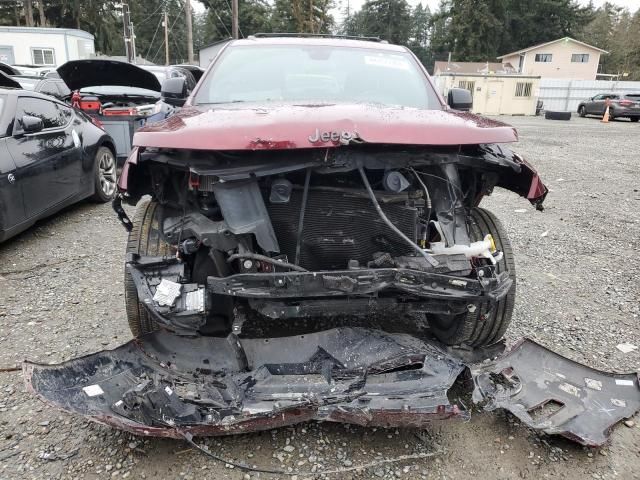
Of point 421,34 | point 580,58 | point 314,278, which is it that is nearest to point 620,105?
point 580,58

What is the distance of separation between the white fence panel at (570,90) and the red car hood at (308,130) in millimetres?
31414

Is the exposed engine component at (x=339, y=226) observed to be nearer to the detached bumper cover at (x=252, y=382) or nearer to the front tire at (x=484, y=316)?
the detached bumper cover at (x=252, y=382)

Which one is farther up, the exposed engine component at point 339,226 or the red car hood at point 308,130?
the red car hood at point 308,130

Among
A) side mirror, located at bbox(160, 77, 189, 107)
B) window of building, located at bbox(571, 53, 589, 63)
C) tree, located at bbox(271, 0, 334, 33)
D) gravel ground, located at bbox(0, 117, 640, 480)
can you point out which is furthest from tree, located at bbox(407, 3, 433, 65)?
side mirror, located at bbox(160, 77, 189, 107)

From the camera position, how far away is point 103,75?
7039 millimetres

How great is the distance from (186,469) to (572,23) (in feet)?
196

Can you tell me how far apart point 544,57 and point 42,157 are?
45.8m

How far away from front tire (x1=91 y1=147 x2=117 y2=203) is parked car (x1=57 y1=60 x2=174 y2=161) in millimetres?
838

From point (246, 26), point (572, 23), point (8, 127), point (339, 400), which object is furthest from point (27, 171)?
point (572, 23)

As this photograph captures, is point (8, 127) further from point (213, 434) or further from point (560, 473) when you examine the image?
point (560, 473)

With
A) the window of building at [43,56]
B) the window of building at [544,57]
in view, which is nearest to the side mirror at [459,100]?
the window of building at [43,56]

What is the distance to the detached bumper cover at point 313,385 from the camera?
7.09 feet

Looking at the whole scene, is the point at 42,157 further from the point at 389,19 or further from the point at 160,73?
the point at 389,19

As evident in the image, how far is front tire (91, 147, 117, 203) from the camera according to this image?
6.19 meters
